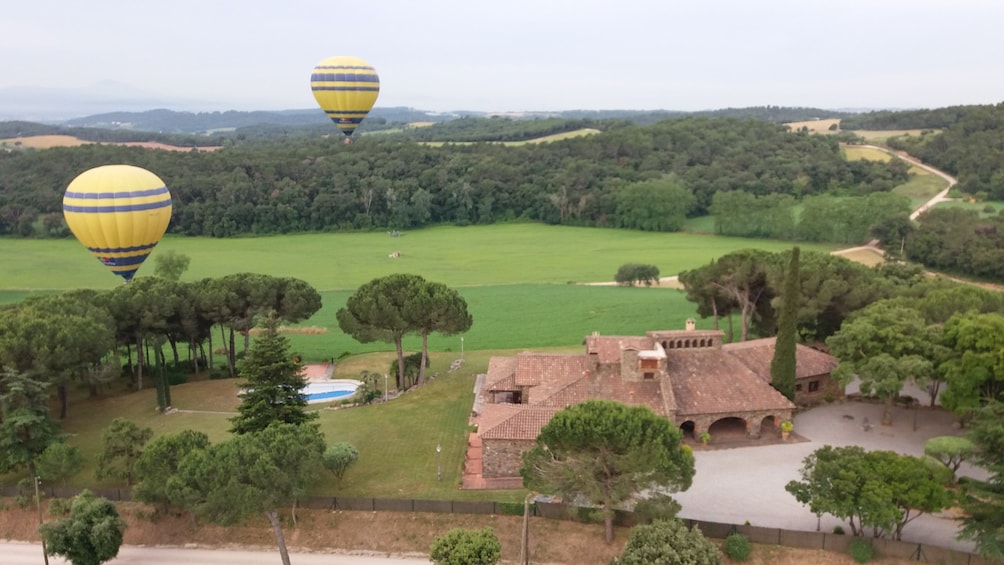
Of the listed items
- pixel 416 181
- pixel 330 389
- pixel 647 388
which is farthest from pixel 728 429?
pixel 416 181

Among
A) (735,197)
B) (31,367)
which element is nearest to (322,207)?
(735,197)

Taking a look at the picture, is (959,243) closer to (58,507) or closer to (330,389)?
(330,389)

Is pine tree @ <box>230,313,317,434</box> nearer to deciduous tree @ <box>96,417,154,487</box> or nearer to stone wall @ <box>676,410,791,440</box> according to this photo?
deciduous tree @ <box>96,417,154,487</box>

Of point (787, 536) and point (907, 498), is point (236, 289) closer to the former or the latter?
point (787, 536)

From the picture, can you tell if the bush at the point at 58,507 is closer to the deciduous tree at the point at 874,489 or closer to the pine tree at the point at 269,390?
the pine tree at the point at 269,390

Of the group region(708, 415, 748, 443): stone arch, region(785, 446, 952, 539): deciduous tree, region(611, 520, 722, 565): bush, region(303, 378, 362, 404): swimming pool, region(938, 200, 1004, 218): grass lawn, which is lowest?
region(303, 378, 362, 404): swimming pool

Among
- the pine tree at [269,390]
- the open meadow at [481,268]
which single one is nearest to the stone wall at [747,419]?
the open meadow at [481,268]

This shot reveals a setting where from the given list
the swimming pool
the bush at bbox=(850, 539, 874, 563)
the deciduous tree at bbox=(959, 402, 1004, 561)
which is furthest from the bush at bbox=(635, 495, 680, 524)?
the swimming pool
